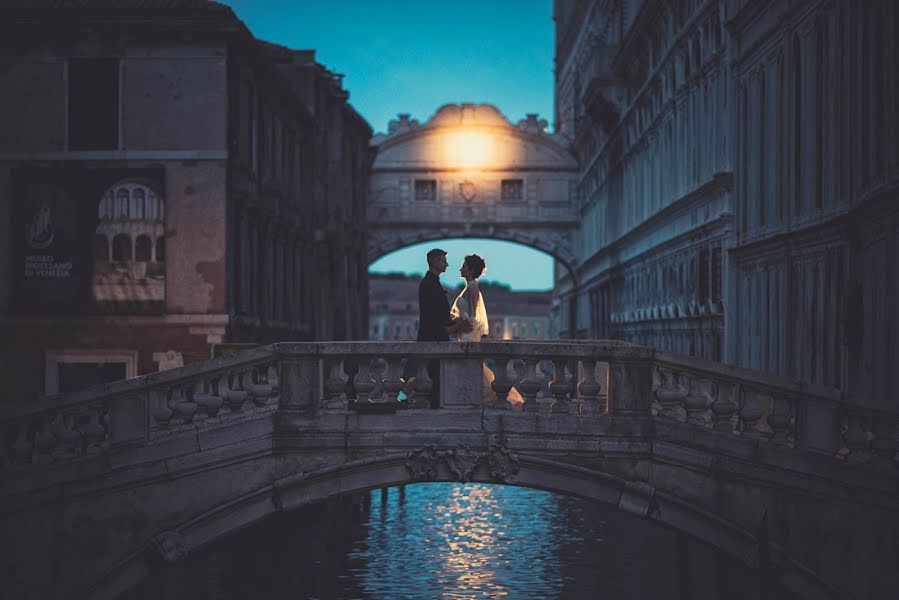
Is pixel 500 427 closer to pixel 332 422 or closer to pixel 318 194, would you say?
pixel 332 422

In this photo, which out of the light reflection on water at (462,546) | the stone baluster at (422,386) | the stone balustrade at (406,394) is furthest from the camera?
A: the light reflection on water at (462,546)

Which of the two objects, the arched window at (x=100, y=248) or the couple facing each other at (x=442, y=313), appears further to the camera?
the arched window at (x=100, y=248)

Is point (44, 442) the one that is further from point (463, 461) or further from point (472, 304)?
point (472, 304)

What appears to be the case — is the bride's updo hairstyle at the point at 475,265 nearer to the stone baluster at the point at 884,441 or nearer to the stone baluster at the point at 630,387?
the stone baluster at the point at 630,387

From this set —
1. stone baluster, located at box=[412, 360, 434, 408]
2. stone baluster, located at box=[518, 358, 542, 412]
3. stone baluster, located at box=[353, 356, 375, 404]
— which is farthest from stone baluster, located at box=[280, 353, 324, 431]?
stone baluster, located at box=[518, 358, 542, 412]

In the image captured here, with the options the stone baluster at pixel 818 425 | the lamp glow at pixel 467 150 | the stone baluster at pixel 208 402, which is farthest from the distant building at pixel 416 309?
the stone baluster at pixel 818 425

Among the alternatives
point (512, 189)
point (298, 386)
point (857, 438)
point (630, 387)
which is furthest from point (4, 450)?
point (512, 189)

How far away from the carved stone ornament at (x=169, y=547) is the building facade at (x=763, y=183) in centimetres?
584

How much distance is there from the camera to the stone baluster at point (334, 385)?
486 inches

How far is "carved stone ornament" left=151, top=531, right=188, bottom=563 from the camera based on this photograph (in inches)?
477

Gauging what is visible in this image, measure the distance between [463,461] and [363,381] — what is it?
3.74ft

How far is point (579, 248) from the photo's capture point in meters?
52.0

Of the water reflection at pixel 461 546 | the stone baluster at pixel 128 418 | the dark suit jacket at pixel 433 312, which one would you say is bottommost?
the water reflection at pixel 461 546

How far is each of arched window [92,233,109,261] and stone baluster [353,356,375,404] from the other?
12.7 m
